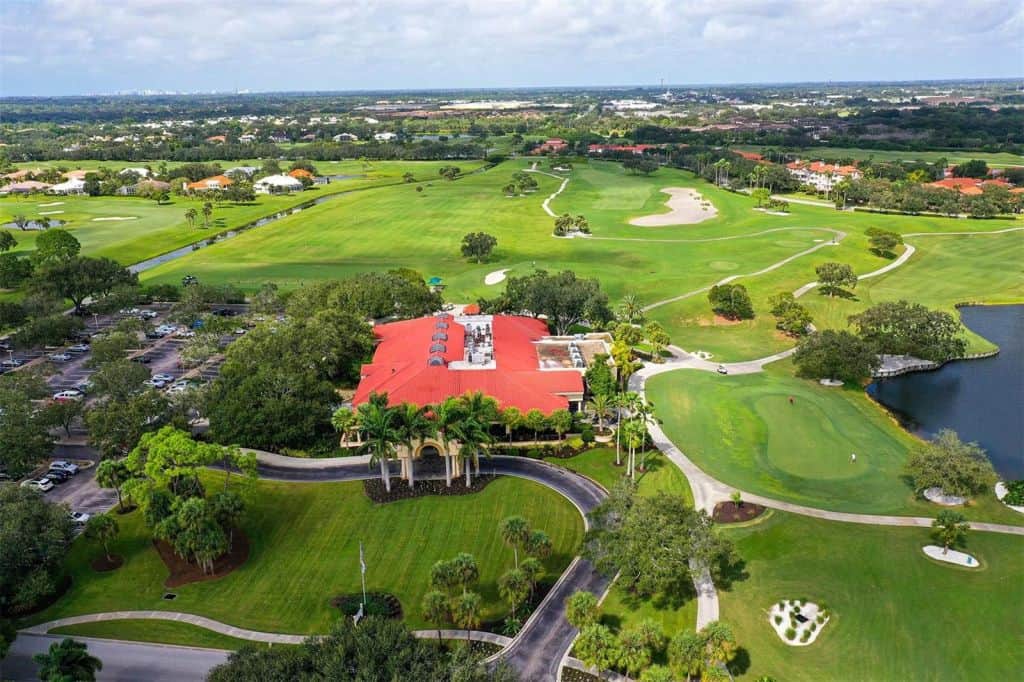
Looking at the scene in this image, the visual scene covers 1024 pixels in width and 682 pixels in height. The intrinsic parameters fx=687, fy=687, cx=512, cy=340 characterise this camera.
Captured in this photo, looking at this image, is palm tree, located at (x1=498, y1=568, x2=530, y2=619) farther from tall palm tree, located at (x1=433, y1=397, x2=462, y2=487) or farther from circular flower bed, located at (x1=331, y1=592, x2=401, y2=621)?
tall palm tree, located at (x1=433, y1=397, x2=462, y2=487)

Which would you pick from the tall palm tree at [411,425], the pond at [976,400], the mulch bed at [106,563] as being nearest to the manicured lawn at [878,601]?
the pond at [976,400]

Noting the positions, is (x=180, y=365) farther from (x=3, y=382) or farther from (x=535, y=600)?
(x=535, y=600)

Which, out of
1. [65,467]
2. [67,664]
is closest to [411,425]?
[67,664]

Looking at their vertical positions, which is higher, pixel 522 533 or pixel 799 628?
pixel 522 533

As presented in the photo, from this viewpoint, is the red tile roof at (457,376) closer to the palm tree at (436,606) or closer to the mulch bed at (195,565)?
the mulch bed at (195,565)

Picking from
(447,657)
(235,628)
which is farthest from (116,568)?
(447,657)

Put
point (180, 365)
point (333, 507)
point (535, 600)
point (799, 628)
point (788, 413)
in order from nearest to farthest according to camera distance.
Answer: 1. point (799, 628)
2. point (535, 600)
3. point (333, 507)
4. point (788, 413)
5. point (180, 365)

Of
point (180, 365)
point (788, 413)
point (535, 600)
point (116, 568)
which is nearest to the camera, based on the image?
point (535, 600)
